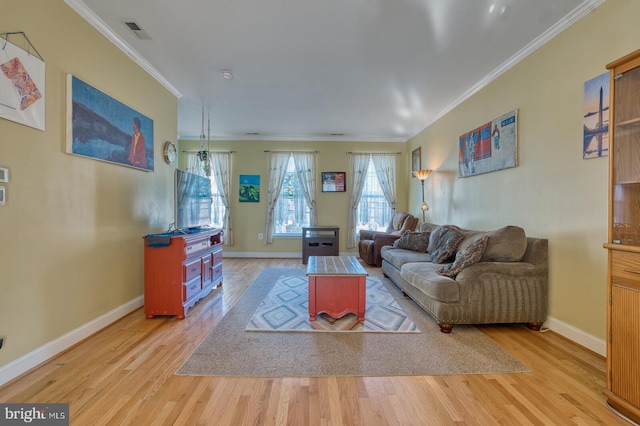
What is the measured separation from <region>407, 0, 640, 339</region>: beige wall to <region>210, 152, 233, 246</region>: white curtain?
196 inches

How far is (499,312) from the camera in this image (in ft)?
8.05

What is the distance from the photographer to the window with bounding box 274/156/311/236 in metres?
6.20

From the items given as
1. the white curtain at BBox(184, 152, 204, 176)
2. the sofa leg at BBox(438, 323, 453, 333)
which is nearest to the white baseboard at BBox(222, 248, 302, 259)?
the white curtain at BBox(184, 152, 204, 176)

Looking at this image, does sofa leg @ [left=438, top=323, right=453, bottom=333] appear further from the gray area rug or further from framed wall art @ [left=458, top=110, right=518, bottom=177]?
framed wall art @ [left=458, top=110, right=518, bottom=177]

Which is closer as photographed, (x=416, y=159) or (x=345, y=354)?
(x=345, y=354)

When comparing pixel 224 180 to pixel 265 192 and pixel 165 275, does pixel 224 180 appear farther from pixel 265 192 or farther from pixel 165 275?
pixel 165 275

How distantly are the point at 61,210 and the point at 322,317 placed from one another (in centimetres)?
242

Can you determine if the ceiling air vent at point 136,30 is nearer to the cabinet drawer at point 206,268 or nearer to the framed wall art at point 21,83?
the framed wall art at point 21,83

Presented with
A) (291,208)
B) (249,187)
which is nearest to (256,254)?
(291,208)

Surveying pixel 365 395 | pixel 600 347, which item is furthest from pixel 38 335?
pixel 600 347

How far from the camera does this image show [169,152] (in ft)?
12.0

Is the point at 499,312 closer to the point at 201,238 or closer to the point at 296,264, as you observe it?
the point at 201,238

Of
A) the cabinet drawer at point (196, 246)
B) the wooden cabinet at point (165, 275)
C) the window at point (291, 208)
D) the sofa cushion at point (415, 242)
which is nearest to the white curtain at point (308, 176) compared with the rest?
the window at point (291, 208)

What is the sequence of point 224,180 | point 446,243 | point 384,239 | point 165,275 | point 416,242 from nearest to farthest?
point 165,275 < point 446,243 < point 416,242 < point 384,239 < point 224,180
